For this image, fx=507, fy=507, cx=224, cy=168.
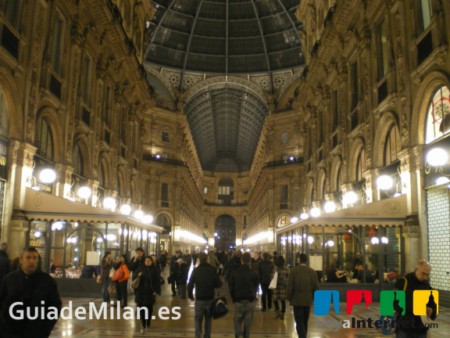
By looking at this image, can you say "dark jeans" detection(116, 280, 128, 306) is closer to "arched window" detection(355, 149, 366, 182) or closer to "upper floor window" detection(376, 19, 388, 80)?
"arched window" detection(355, 149, 366, 182)

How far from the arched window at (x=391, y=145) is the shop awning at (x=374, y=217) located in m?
2.47

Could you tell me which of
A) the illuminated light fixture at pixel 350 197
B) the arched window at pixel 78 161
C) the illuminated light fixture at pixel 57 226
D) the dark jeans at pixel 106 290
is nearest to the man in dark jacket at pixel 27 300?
the dark jeans at pixel 106 290

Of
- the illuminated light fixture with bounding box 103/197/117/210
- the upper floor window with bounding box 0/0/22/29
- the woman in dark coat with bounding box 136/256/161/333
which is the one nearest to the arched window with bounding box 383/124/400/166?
the woman in dark coat with bounding box 136/256/161/333

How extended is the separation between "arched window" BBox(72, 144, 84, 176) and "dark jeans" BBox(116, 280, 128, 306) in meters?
10.5

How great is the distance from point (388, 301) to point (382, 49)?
52.0 feet

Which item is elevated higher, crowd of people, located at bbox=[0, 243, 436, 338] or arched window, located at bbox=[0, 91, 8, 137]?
arched window, located at bbox=[0, 91, 8, 137]

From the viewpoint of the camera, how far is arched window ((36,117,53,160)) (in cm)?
2106

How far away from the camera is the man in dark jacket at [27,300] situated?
5422 millimetres

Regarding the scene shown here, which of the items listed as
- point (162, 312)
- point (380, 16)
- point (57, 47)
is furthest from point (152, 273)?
point (380, 16)

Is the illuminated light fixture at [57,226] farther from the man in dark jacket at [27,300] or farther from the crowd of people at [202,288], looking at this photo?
the man in dark jacket at [27,300]

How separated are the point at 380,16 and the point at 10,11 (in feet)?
51.5

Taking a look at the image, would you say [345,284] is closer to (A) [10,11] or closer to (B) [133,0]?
(A) [10,11]

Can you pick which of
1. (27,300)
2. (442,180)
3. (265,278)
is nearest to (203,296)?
(27,300)

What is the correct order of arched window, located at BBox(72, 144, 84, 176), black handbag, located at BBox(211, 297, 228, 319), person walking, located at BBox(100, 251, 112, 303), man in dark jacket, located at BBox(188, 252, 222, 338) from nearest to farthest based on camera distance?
black handbag, located at BBox(211, 297, 228, 319) < man in dark jacket, located at BBox(188, 252, 222, 338) < person walking, located at BBox(100, 251, 112, 303) < arched window, located at BBox(72, 144, 84, 176)
